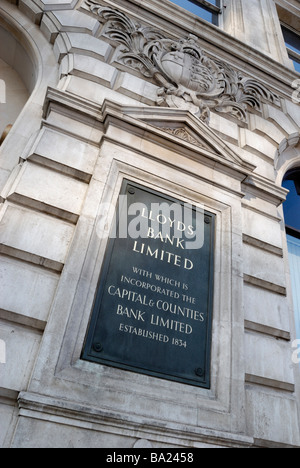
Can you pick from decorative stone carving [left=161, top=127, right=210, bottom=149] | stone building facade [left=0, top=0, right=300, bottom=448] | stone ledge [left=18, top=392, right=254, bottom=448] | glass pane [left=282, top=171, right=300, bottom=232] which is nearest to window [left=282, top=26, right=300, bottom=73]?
stone building facade [left=0, top=0, right=300, bottom=448]

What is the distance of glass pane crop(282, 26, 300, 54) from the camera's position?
45.5 feet

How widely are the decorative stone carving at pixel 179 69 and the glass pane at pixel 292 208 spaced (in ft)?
6.80

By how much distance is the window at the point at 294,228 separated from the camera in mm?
7137

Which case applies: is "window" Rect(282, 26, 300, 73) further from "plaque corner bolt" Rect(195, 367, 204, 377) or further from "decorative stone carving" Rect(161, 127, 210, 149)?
"plaque corner bolt" Rect(195, 367, 204, 377)

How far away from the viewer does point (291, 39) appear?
1421 centimetres

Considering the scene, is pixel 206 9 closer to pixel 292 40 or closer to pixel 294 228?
pixel 292 40

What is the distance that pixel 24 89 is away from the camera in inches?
293

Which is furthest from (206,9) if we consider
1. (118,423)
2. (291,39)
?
(118,423)

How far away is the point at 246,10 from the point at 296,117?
16.5 feet

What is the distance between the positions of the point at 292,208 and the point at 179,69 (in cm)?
418

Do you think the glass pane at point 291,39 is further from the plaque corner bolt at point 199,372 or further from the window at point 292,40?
the plaque corner bolt at point 199,372

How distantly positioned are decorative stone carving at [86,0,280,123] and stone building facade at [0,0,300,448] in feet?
0.14

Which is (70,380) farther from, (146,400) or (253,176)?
(253,176)

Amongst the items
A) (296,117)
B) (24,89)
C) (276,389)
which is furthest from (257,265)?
(24,89)
